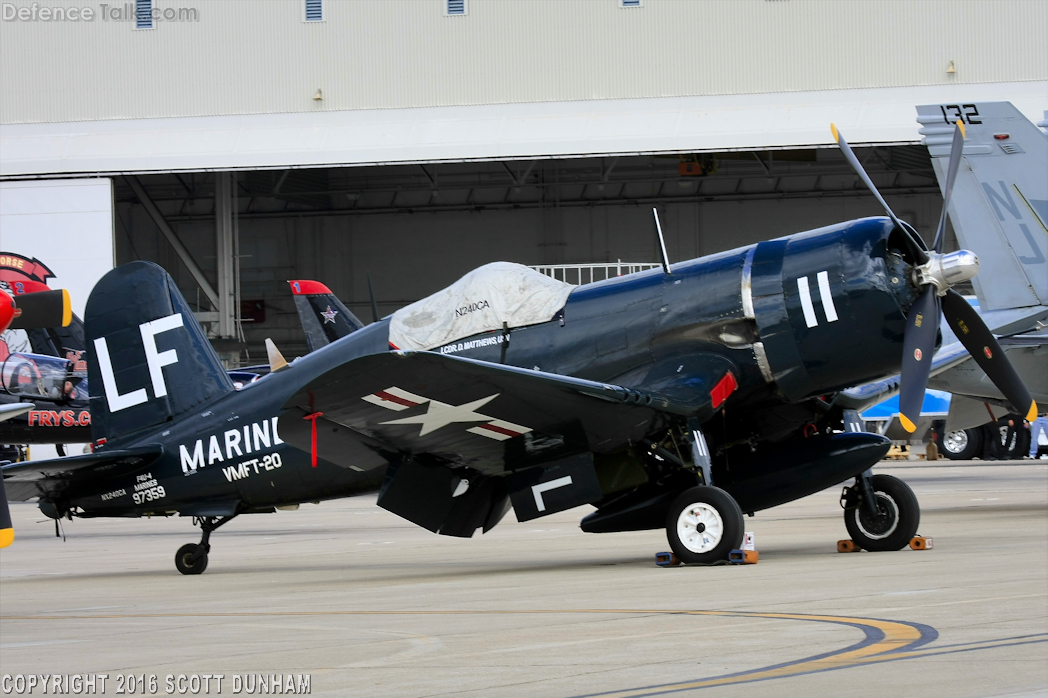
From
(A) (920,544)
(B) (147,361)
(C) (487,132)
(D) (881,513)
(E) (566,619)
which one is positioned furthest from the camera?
(C) (487,132)

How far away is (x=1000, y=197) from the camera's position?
14781mm

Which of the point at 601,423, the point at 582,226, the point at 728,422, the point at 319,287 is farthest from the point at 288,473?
the point at 582,226

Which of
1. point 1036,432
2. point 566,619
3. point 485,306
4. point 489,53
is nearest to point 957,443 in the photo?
point 1036,432

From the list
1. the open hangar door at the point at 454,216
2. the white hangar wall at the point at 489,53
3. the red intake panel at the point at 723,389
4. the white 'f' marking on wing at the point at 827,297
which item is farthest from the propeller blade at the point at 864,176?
the open hangar door at the point at 454,216

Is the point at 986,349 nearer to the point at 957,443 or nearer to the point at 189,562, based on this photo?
the point at 189,562

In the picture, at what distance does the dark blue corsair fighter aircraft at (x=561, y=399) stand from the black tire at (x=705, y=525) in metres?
0.02

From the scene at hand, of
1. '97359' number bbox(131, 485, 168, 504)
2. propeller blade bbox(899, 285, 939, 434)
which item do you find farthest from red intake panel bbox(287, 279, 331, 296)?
propeller blade bbox(899, 285, 939, 434)

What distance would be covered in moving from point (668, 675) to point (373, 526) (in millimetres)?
14499

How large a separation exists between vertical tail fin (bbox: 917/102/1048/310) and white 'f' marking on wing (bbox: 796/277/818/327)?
6.27m

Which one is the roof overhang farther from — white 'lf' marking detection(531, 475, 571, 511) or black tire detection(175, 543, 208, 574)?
white 'lf' marking detection(531, 475, 571, 511)

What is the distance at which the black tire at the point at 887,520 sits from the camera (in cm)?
981

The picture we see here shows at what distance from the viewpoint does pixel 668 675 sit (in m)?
4.08

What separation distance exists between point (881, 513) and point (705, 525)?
6.83 feet

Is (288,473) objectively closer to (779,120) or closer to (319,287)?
(319,287)
